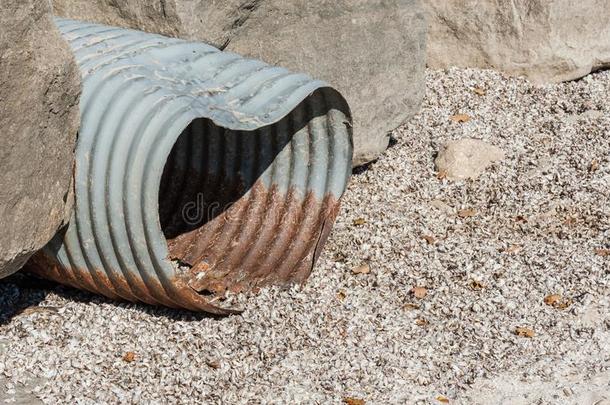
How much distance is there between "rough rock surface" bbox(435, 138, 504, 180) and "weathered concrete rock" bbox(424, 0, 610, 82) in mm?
1205

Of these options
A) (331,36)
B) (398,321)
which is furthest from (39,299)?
(331,36)

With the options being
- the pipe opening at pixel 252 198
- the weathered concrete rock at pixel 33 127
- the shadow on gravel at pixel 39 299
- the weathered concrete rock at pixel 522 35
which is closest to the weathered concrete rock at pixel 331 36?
the pipe opening at pixel 252 198

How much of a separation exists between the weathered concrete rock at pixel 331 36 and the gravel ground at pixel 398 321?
1.48 ft

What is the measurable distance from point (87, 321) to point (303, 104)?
5.00 feet

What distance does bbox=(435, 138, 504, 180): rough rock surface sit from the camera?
21.7ft

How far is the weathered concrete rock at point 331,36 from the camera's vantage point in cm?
589

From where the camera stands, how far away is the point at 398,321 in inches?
204

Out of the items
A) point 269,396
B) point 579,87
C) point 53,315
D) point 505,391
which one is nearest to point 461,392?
point 505,391

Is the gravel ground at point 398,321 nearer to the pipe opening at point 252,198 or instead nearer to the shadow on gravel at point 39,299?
the shadow on gravel at point 39,299

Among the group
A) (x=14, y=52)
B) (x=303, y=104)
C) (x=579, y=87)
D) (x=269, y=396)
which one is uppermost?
(x=14, y=52)

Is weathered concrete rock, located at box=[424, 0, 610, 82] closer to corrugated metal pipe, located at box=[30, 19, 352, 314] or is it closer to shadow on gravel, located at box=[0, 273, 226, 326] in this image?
corrugated metal pipe, located at box=[30, 19, 352, 314]

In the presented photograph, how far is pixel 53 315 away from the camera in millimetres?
5184

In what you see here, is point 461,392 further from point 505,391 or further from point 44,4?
point 44,4

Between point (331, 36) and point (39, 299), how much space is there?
224 cm
